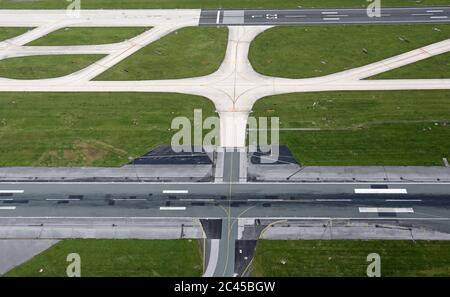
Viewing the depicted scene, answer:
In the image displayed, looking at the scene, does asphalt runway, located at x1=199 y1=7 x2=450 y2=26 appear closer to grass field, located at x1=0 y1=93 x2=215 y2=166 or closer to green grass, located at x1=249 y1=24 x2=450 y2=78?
green grass, located at x1=249 y1=24 x2=450 y2=78

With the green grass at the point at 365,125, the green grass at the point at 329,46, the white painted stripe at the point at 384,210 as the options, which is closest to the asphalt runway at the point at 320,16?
the green grass at the point at 329,46

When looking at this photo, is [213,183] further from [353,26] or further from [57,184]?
[353,26]

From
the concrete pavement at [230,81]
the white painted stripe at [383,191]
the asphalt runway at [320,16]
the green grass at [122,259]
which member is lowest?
the green grass at [122,259]

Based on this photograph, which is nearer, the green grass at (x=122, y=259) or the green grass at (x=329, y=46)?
the green grass at (x=122, y=259)

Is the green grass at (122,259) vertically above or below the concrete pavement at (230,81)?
below

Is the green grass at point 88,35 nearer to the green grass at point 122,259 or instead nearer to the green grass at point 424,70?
the green grass at point 122,259

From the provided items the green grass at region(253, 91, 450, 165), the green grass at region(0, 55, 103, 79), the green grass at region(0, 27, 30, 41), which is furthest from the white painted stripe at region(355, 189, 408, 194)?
the green grass at region(0, 27, 30, 41)
